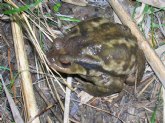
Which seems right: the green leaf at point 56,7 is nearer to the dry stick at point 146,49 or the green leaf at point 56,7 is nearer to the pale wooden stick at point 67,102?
the dry stick at point 146,49

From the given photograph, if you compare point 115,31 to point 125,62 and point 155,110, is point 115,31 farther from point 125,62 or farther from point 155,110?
point 155,110

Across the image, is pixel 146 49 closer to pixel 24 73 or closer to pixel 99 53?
pixel 99 53


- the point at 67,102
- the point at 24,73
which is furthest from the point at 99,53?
the point at 24,73

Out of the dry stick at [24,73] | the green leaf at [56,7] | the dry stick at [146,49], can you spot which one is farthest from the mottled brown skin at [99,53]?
the green leaf at [56,7]

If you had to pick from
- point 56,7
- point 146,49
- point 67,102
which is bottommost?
point 67,102

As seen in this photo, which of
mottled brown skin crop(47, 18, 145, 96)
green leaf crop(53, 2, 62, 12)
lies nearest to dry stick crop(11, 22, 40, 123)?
mottled brown skin crop(47, 18, 145, 96)

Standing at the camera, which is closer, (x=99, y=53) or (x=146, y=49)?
(x=99, y=53)

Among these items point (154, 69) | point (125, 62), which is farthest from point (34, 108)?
point (154, 69)

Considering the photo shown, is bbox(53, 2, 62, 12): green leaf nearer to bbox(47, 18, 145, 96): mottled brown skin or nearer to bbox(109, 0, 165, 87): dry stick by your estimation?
bbox(47, 18, 145, 96): mottled brown skin
